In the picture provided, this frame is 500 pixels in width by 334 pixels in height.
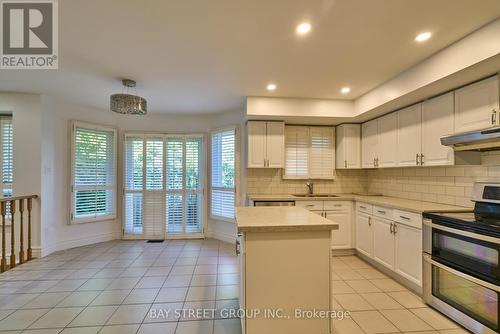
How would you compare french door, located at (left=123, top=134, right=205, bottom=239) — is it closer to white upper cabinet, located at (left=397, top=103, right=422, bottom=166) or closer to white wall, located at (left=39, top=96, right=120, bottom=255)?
white wall, located at (left=39, top=96, right=120, bottom=255)

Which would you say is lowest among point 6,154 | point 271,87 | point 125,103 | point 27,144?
point 6,154

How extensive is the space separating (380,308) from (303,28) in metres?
2.73

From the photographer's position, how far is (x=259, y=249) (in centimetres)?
169

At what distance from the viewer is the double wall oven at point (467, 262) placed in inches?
69.9

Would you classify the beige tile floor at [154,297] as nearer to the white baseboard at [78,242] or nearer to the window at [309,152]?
the white baseboard at [78,242]

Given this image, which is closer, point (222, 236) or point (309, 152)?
point (309, 152)

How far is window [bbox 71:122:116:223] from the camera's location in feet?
13.7

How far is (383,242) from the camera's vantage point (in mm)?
3000

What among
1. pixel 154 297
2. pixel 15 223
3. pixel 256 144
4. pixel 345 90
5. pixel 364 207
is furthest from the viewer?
pixel 256 144

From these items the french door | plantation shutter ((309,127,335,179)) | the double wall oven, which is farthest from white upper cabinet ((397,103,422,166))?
the french door

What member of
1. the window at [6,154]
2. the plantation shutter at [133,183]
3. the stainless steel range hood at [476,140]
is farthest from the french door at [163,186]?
the stainless steel range hood at [476,140]

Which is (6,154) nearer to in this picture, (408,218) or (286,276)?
(286,276)

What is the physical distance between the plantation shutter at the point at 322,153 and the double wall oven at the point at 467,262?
205cm

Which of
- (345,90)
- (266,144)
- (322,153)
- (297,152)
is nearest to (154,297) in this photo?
(266,144)
